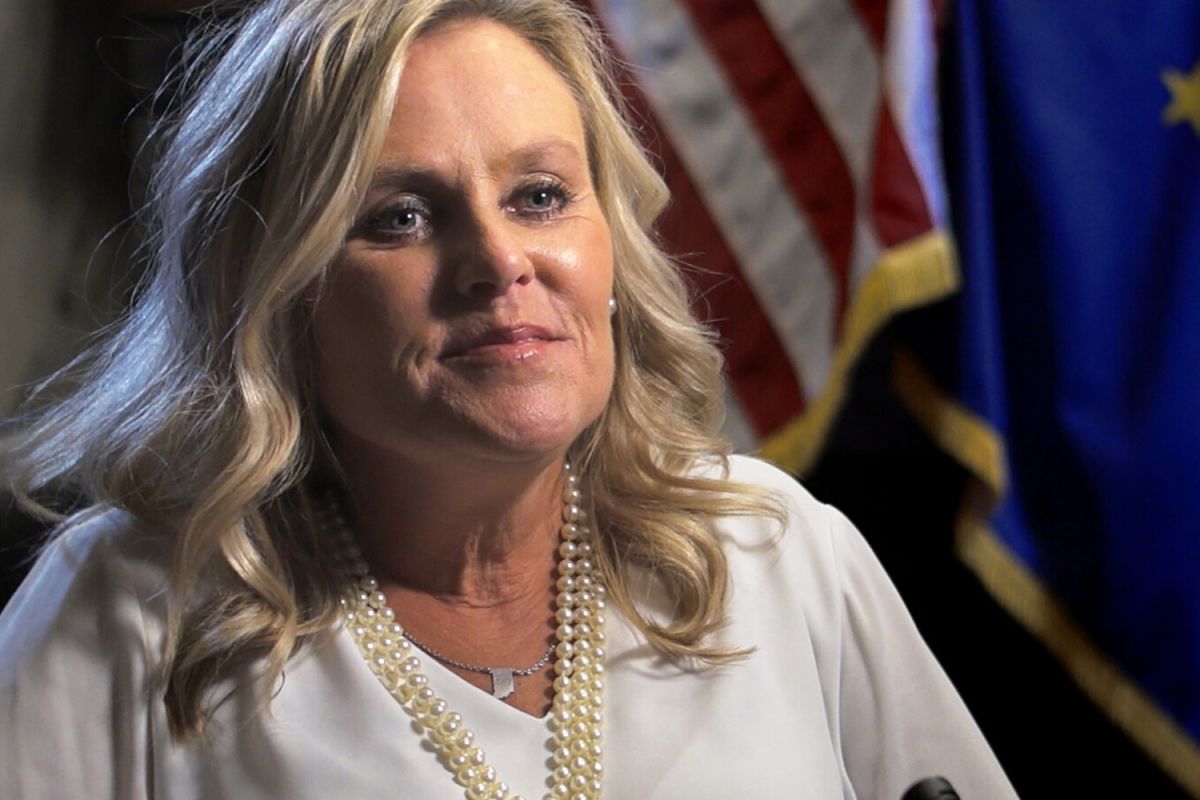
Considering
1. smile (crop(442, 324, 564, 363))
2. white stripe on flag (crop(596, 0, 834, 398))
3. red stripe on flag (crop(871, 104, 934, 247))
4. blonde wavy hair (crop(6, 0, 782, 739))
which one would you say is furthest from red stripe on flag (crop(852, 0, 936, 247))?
smile (crop(442, 324, 564, 363))

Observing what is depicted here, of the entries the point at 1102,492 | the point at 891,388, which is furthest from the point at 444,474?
the point at 891,388

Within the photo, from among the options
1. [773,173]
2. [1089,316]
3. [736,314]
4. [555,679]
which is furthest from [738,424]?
[555,679]

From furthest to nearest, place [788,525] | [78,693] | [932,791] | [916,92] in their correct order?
[916,92], [788,525], [78,693], [932,791]

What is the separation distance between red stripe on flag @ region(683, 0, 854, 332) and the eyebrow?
0.88 m

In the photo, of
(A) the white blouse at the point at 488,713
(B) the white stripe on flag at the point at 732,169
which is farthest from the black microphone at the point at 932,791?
(B) the white stripe on flag at the point at 732,169

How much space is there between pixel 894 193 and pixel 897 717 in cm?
78

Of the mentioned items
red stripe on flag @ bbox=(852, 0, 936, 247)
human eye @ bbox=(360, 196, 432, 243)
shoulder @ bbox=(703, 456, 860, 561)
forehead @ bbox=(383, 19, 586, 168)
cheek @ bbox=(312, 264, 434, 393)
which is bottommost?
shoulder @ bbox=(703, 456, 860, 561)

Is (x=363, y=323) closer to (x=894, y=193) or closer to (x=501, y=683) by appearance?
(x=501, y=683)

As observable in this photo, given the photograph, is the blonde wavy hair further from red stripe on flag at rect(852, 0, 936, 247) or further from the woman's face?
red stripe on flag at rect(852, 0, 936, 247)

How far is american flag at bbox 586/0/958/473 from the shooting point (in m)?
1.69

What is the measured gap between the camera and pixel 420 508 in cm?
94

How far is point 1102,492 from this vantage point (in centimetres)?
162

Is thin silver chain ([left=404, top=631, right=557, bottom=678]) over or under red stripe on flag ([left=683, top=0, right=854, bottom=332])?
under

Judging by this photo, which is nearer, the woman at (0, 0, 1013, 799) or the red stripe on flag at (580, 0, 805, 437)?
the woman at (0, 0, 1013, 799)
